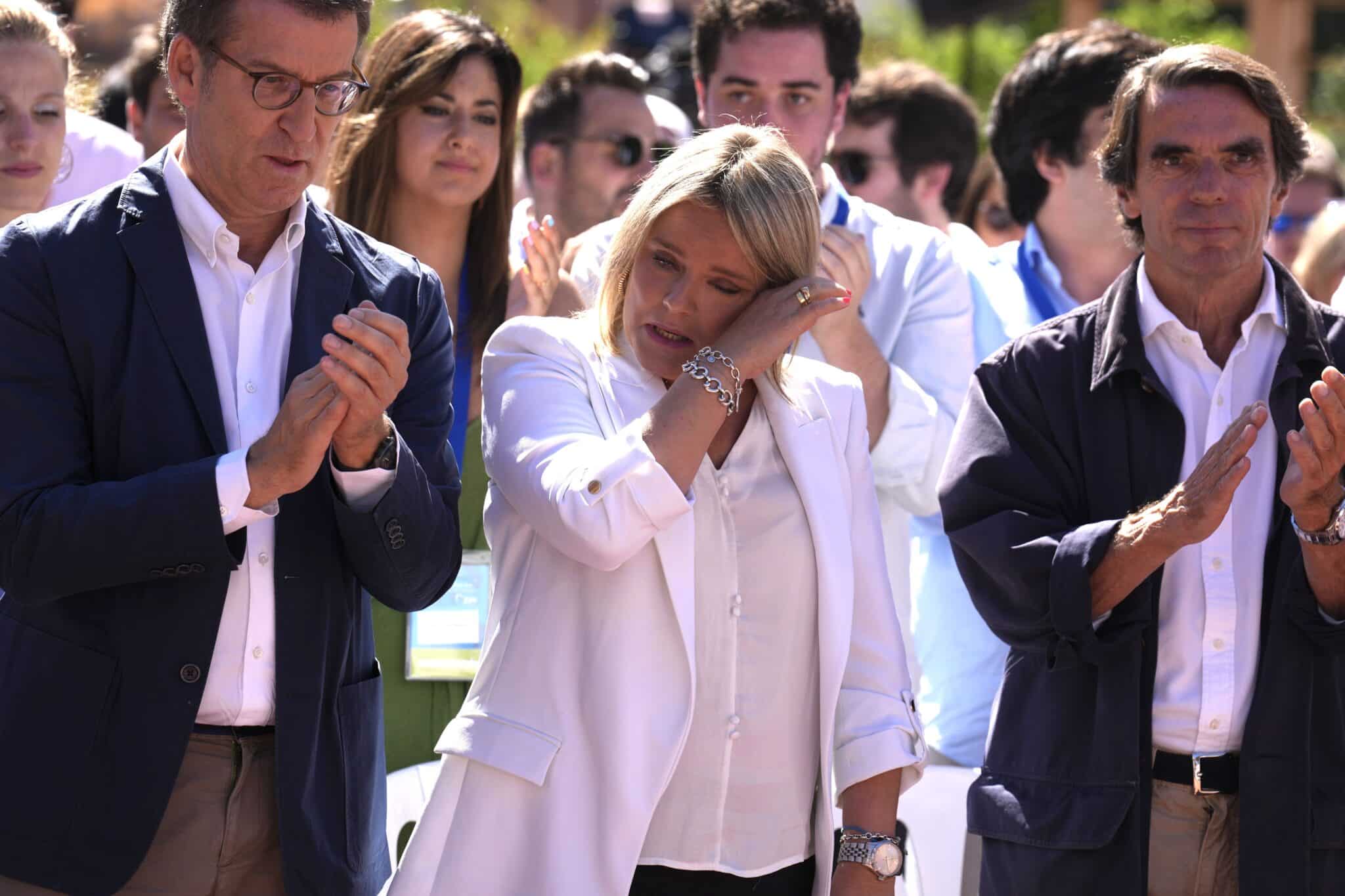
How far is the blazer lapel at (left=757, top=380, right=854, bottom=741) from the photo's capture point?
2.94 m

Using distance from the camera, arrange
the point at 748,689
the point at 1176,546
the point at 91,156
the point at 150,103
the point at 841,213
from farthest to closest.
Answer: the point at 150,103 < the point at 91,156 < the point at 841,213 < the point at 1176,546 < the point at 748,689

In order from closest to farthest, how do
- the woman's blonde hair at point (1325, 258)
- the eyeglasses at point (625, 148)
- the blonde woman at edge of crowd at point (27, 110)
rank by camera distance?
the blonde woman at edge of crowd at point (27, 110), the eyeglasses at point (625, 148), the woman's blonde hair at point (1325, 258)

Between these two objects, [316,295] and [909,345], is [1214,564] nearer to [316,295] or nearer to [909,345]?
[909,345]

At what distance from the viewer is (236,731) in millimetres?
2781

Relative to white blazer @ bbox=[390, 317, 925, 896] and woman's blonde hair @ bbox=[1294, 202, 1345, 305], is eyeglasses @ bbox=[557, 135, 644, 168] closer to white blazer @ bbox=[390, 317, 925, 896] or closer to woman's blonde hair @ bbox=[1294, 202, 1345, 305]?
woman's blonde hair @ bbox=[1294, 202, 1345, 305]

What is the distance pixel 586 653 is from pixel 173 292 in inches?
34.6

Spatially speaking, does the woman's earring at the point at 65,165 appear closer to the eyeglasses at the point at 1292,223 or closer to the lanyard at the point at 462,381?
the lanyard at the point at 462,381

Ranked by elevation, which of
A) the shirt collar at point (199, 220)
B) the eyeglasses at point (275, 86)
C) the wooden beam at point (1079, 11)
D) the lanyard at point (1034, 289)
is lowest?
the shirt collar at point (199, 220)

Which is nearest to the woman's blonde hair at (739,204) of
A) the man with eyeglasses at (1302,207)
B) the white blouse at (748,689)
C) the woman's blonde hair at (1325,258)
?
the white blouse at (748,689)

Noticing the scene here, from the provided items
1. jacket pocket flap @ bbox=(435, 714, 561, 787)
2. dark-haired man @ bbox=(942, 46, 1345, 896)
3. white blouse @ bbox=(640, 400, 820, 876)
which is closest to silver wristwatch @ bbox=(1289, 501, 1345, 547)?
dark-haired man @ bbox=(942, 46, 1345, 896)

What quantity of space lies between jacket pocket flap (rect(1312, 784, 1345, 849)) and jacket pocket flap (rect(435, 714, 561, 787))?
139 centimetres

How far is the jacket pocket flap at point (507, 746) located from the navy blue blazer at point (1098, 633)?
1.00m

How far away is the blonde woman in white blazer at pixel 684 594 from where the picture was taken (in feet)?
9.07

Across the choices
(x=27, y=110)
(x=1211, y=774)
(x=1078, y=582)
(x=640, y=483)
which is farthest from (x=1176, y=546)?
(x=27, y=110)
